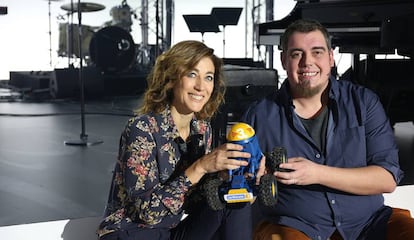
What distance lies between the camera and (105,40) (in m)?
8.37

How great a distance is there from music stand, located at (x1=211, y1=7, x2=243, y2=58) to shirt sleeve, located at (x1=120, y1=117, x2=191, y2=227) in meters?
6.74

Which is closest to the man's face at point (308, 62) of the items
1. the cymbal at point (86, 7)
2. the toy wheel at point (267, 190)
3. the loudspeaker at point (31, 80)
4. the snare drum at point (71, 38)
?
the toy wheel at point (267, 190)

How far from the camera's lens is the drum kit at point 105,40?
27.4 ft

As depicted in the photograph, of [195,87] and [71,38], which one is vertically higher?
[71,38]

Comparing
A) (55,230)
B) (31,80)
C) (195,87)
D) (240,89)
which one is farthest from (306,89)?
(31,80)

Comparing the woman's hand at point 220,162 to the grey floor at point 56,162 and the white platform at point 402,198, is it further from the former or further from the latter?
the grey floor at point 56,162

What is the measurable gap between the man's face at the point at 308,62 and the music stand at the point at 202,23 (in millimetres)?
6425

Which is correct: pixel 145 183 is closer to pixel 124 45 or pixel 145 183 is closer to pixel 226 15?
pixel 226 15

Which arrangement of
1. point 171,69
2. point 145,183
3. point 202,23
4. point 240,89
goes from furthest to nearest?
1. point 202,23
2. point 240,89
3. point 171,69
4. point 145,183

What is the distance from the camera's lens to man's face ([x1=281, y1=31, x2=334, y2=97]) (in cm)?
152

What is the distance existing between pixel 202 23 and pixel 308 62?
6.58 m

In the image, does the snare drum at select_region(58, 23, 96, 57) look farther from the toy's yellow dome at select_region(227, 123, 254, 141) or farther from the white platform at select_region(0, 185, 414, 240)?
the toy's yellow dome at select_region(227, 123, 254, 141)

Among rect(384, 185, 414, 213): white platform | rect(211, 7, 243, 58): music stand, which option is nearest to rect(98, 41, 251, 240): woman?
rect(384, 185, 414, 213): white platform

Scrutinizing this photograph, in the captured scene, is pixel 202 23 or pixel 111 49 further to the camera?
pixel 111 49
